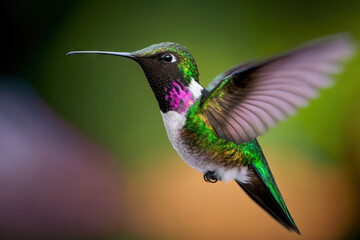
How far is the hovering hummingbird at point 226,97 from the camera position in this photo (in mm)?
324

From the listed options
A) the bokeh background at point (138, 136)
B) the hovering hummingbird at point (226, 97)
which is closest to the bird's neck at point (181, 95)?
the hovering hummingbird at point (226, 97)

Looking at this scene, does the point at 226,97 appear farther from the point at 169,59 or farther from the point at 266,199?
the point at 266,199

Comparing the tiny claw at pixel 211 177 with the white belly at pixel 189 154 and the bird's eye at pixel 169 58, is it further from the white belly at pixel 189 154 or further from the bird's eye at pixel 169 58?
the bird's eye at pixel 169 58

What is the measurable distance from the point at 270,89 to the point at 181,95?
81 millimetres

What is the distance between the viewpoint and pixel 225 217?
1446 mm

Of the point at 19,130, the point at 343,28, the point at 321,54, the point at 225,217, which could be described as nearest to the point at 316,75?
the point at 321,54

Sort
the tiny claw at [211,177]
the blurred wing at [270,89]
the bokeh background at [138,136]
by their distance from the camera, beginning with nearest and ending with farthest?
the blurred wing at [270,89] → the tiny claw at [211,177] → the bokeh background at [138,136]

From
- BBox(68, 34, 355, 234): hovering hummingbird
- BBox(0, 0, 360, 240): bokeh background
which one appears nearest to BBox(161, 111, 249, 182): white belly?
BBox(68, 34, 355, 234): hovering hummingbird

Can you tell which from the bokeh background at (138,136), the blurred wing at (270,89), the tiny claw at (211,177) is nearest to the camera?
the blurred wing at (270,89)

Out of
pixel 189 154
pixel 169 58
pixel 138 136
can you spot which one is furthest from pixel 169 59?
pixel 138 136

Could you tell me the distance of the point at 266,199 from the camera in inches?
20.4

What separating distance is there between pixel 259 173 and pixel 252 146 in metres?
0.03

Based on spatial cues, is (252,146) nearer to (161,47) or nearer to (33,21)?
(161,47)

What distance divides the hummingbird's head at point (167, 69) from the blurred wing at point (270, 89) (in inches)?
1.1
